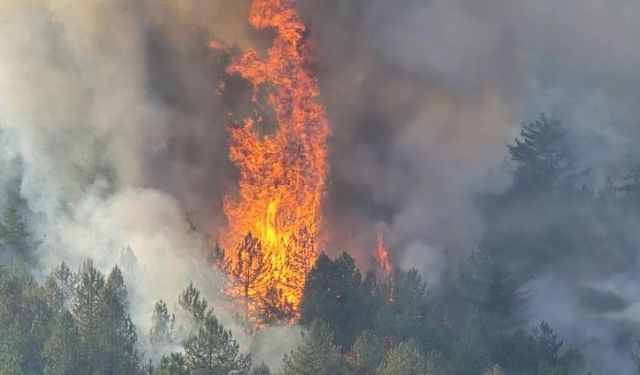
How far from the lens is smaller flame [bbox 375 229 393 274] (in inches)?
2699

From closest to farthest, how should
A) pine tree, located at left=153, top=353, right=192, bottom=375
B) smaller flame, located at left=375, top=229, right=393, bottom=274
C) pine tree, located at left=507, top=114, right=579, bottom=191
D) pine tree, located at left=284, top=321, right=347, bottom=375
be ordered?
1. pine tree, located at left=153, top=353, right=192, bottom=375
2. pine tree, located at left=284, top=321, right=347, bottom=375
3. smaller flame, located at left=375, top=229, right=393, bottom=274
4. pine tree, located at left=507, top=114, right=579, bottom=191

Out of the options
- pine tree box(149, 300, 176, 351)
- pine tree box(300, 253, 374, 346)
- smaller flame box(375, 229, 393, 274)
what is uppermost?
smaller flame box(375, 229, 393, 274)

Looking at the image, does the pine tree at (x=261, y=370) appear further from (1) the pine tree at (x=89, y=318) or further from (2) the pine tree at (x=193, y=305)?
(1) the pine tree at (x=89, y=318)

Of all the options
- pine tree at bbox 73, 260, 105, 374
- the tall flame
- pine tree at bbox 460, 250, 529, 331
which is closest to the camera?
pine tree at bbox 73, 260, 105, 374

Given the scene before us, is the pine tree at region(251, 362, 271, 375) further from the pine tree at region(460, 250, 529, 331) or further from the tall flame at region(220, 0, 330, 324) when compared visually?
the pine tree at region(460, 250, 529, 331)

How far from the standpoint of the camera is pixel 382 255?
229ft

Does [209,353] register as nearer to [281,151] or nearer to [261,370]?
[261,370]

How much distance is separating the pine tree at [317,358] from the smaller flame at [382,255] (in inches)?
900

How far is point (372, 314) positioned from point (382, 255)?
16763 millimetres

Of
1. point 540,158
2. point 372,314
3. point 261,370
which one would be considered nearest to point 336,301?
point 372,314

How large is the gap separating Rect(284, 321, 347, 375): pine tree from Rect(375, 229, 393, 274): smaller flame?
22.9 metres

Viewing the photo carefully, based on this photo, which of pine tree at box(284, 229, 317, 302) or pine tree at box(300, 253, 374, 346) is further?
pine tree at box(284, 229, 317, 302)

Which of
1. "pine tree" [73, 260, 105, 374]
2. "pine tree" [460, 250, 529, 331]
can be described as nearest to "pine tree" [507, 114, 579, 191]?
"pine tree" [460, 250, 529, 331]

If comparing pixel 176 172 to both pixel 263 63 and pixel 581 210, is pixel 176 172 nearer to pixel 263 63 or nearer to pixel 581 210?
pixel 263 63
